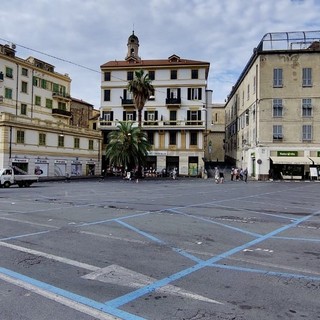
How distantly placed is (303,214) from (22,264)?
10976 millimetres

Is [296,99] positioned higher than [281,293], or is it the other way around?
[296,99]

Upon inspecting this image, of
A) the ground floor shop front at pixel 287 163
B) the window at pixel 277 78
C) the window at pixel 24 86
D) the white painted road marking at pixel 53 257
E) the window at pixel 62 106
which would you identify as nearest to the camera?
the white painted road marking at pixel 53 257

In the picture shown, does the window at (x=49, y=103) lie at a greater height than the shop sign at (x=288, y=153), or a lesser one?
greater

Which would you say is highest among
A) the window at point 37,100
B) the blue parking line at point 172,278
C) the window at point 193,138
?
the window at point 37,100

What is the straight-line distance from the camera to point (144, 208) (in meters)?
14.9

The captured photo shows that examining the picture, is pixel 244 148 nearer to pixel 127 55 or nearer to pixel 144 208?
pixel 127 55

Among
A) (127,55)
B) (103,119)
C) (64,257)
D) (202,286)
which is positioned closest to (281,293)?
(202,286)

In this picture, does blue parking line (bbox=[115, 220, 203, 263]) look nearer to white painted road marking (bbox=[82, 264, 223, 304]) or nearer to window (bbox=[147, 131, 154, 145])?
white painted road marking (bbox=[82, 264, 223, 304])

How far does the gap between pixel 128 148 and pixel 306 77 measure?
24734 mm

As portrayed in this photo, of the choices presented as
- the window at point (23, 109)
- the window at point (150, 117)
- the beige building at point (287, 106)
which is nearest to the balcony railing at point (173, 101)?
the window at point (150, 117)

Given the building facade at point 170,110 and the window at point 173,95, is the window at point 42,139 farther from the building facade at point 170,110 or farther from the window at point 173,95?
the window at point 173,95

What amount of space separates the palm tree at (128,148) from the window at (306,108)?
68.3ft

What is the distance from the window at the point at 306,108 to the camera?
4722 centimetres

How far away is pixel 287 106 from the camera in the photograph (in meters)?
47.8
